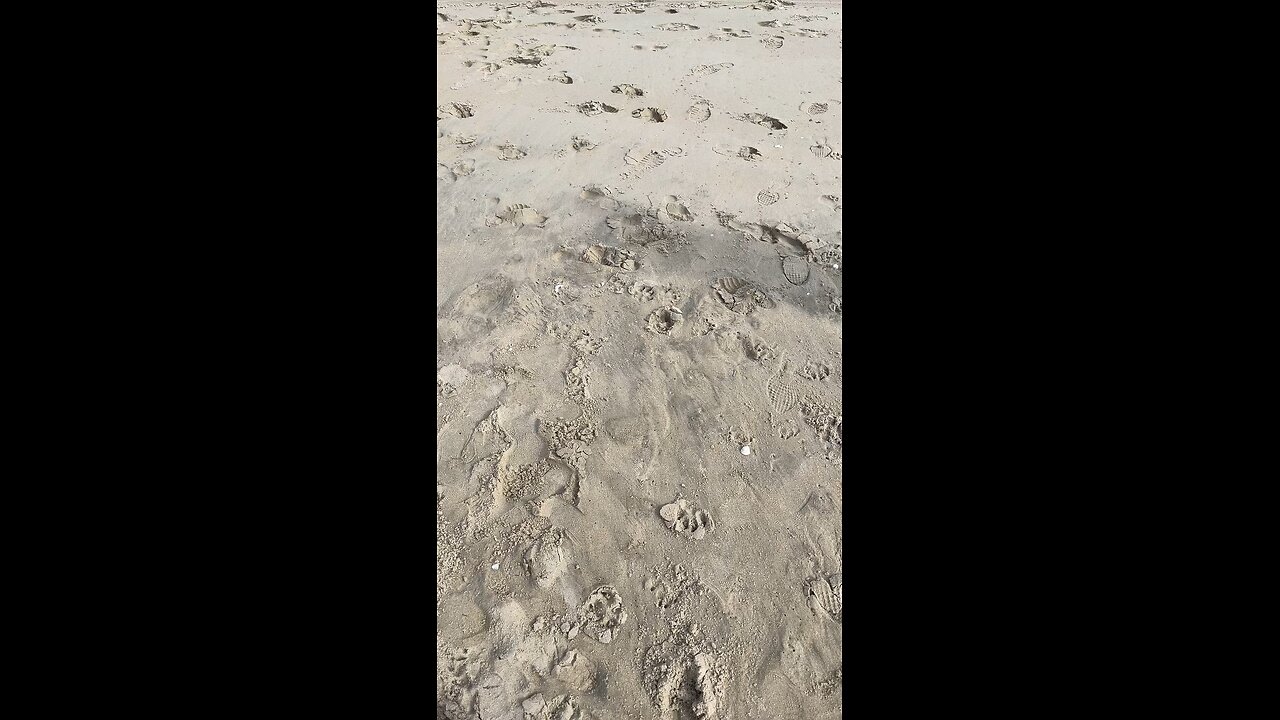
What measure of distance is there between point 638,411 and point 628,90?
Answer: 326cm

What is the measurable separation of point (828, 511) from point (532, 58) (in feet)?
15.4

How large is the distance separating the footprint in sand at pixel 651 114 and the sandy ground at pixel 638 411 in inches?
0.8

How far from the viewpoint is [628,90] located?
5.03 m

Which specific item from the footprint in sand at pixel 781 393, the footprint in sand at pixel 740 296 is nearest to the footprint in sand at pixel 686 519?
the footprint in sand at pixel 781 393

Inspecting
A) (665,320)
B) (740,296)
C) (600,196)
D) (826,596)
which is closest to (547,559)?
(826,596)

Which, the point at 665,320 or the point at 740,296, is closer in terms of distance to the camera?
the point at 665,320

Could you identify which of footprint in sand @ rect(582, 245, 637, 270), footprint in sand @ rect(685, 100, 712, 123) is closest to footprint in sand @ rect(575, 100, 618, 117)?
footprint in sand @ rect(685, 100, 712, 123)

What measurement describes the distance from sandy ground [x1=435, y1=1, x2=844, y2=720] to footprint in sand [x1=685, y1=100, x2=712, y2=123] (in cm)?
2

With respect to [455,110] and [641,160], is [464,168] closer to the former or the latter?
[455,110]

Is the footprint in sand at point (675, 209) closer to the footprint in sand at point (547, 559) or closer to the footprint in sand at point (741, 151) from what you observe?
the footprint in sand at point (741, 151)

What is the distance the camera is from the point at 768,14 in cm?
716

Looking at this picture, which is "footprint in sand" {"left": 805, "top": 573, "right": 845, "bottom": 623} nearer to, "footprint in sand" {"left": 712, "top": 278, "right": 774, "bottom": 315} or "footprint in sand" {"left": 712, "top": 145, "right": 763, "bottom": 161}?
"footprint in sand" {"left": 712, "top": 278, "right": 774, "bottom": 315}
